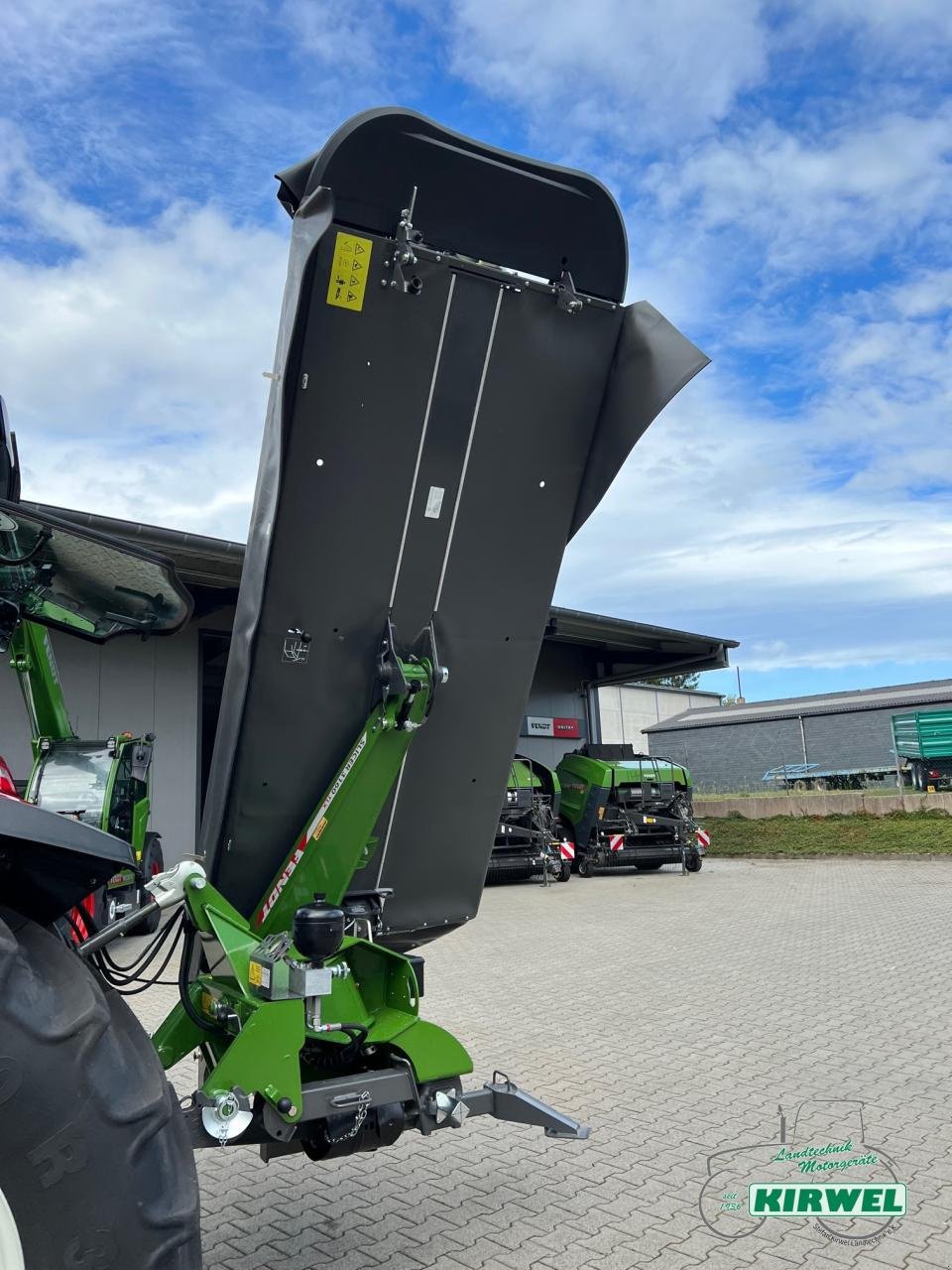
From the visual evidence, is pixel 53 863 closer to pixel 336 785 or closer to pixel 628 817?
pixel 336 785

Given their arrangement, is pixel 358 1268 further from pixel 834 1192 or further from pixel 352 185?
pixel 352 185

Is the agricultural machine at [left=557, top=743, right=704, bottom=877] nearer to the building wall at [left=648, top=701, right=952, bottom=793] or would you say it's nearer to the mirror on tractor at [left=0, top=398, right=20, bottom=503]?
the mirror on tractor at [left=0, top=398, right=20, bottom=503]

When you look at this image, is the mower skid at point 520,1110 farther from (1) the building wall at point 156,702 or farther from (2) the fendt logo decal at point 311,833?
(1) the building wall at point 156,702

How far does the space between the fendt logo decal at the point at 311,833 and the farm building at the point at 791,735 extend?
104 ft

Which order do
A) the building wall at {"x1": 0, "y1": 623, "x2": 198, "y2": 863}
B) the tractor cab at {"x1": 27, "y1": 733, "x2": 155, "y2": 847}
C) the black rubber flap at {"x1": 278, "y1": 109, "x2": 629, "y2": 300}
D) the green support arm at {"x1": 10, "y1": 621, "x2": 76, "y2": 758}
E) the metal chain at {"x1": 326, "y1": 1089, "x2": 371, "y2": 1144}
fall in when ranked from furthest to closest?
the building wall at {"x1": 0, "y1": 623, "x2": 198, "y2": 863} → the tractor cab at {"x1": 27, "y1": 733, "x2": 155, "y2": 847} → the green support arm at {"x1": 10, "y1": 621, "x2": 76, "y2": 758} → the metal chain at {"x1": 326, "y1": 1089, "x2": 371, "y2": 1144} → the black rubber flap at {"x1": 278, "y1": 109, "x2": 629, "y2": 300}

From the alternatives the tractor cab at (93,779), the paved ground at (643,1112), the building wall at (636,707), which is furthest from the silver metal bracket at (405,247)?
the building wall at (636,707)

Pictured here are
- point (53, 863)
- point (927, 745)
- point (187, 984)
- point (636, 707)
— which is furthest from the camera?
point (636, 707)

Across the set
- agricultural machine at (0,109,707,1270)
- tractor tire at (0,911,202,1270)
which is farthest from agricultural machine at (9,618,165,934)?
tractor tire at (0,911,202,1270)

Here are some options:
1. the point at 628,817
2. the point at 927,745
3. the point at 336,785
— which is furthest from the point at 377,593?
the point at 927,745

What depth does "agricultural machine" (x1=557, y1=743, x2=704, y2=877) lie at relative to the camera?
16.1 m

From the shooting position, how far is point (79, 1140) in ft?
5.75

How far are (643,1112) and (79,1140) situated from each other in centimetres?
328

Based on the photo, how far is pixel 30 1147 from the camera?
1707 millimetres

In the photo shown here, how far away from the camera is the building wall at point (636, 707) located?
152ft
